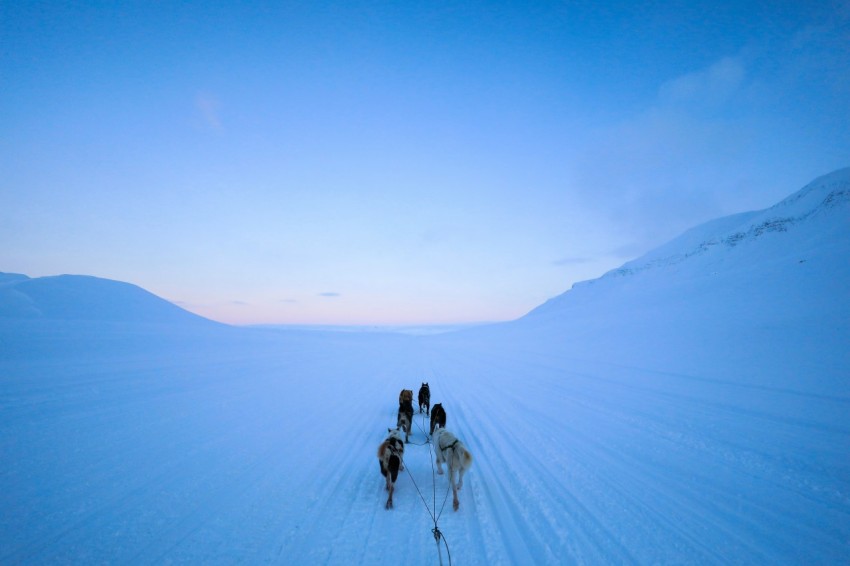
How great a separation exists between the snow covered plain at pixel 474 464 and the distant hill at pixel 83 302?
76.1 ft

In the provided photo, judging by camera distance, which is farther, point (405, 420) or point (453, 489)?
point (405, 420)

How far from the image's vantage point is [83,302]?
3728 centimetres

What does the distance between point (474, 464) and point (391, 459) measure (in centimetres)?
207

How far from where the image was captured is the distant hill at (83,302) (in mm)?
31750

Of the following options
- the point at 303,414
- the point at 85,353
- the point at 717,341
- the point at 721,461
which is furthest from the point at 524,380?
the point at 85,353

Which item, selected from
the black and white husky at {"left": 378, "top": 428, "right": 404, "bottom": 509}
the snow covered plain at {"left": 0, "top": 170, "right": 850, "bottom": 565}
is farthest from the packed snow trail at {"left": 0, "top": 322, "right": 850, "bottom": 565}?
the black and white husky at {"left": 378, "top": 428, "right": 404, "bottom": 509}

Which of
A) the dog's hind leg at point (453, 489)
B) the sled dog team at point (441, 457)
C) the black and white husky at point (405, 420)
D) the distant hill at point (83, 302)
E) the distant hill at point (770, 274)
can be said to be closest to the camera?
the dog's hind leg at point (453, 489)

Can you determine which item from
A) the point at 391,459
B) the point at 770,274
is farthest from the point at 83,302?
the point at 770,274

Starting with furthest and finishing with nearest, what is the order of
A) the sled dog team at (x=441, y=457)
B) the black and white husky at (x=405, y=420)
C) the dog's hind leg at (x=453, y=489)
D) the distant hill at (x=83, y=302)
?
the distant hill at (x=83, y=302) < the black and white husky at (x=405, y=420) < the sled dog team at (x=441, y=457) < the dog's hind leg at (x=453, y=489)

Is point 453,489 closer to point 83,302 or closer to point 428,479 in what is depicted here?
point 428,479

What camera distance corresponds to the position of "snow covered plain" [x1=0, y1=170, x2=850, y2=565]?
149 inches

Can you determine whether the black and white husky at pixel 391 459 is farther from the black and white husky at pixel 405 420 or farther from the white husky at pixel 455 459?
the black and white husky at pixel 405 420

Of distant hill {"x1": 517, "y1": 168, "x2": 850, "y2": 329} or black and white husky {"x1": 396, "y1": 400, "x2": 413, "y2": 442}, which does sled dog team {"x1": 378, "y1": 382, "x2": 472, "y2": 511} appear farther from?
distant hill {"x1": 517, "y1": 168, "x2": 850, "y2": 329}

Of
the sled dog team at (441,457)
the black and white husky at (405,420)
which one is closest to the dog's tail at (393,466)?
the sled dog team at (441,457)
